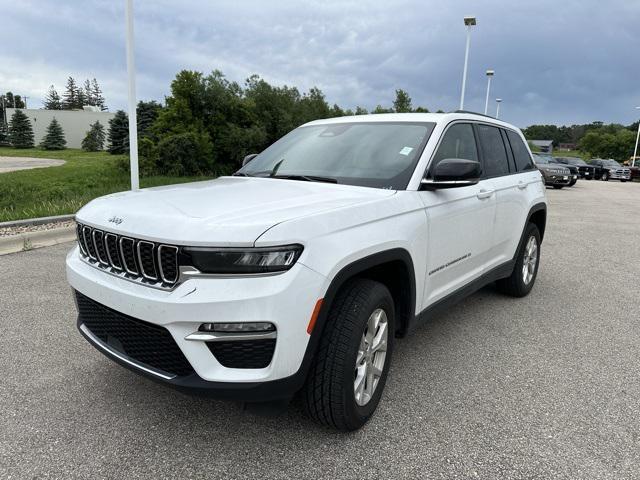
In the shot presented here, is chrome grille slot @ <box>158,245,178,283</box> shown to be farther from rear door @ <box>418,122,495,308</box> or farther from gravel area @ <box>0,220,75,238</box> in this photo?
gravel area @ <box>0,220,75,238</box>

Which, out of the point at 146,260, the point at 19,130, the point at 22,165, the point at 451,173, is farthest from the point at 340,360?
the point at 19,130

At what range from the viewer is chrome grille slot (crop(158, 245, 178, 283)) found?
215cm

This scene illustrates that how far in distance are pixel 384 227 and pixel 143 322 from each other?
1315 mm

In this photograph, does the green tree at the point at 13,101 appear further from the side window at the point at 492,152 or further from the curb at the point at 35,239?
the side window at the point at 492,152

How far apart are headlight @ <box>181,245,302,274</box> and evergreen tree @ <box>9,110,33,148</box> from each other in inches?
2778

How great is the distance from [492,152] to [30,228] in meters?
6.80

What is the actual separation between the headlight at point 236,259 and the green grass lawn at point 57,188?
24.5ft

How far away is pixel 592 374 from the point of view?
3.45 meters

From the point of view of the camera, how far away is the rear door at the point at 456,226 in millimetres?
3146

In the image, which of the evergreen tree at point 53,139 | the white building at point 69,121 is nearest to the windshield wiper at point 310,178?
the evergreen tree at point 53,139

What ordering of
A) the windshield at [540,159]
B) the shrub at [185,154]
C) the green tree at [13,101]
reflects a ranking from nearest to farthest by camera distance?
the shrub at [185,154], the windshield at [540,159], the green tree at [13,101]

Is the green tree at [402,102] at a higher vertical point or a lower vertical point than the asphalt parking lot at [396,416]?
higher

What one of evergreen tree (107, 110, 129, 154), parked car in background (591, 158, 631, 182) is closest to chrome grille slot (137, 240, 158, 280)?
parked car in background (591, 158, 631, 182)

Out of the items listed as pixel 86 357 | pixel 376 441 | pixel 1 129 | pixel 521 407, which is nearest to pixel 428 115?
pixel 521 407
